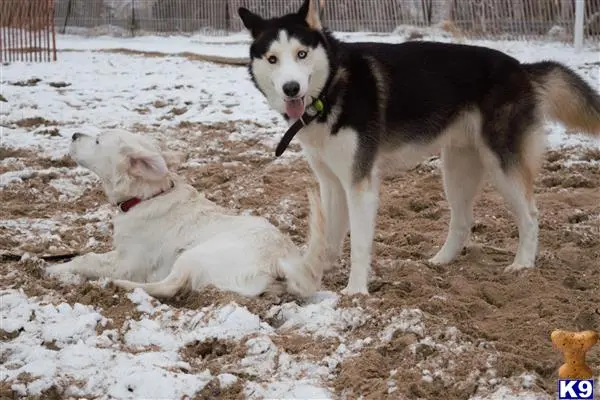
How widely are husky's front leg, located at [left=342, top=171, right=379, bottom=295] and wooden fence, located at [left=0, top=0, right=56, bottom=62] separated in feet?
40.4

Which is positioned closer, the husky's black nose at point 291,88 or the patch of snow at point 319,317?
the patch of snow at point 319,317

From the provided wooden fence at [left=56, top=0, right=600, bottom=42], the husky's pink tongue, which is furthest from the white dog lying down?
wooden fence at [left=56, top=0, right=600, bottom=42]

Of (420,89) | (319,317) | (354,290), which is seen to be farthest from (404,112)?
(319,317)

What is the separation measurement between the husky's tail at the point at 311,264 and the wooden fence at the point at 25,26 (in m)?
12.6

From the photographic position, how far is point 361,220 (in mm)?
4691

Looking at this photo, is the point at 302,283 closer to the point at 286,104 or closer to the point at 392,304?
the point at 392,304

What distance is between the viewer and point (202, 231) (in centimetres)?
484

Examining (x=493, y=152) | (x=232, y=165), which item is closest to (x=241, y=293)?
(x=493, y=152)

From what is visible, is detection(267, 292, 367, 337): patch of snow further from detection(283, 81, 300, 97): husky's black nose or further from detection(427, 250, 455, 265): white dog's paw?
detection(427, 250, 455, 265): white dog's paw

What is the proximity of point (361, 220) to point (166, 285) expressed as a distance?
1207mm

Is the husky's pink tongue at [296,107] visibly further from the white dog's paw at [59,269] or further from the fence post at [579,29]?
the fence post at [579,29]

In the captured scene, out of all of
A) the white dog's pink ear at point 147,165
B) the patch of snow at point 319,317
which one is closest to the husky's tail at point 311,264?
the patch of snow at point 319,317

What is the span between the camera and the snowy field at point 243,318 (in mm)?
3191

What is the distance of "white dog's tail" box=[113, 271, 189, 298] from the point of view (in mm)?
4312
